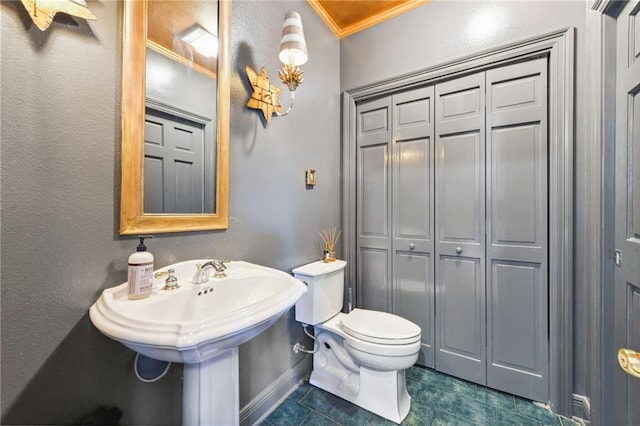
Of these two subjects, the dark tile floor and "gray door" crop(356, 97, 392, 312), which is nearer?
the dark tile floor

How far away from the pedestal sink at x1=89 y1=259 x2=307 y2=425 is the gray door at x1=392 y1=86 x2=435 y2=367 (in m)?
1.14

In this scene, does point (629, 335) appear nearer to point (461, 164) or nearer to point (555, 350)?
point (555, 350)

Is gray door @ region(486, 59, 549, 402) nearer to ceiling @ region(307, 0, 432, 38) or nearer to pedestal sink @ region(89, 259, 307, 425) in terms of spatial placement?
ceiling @ region(307, 0, 432, 38)

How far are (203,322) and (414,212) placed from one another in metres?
1.57

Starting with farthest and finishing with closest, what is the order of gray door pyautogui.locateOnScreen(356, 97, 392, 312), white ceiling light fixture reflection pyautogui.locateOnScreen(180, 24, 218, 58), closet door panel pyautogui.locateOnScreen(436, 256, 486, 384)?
1. gray door pyautogui.locateOnScreen(356, 97, 392, 312)
2. closet door panel pyautogui.locateOnScreen(436, 256, 486, 384)
3. white ceiling light fixture reflection pyautogui.locateOnScreen(180, 24, 218, 58)

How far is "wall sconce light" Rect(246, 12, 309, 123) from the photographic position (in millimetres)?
1299

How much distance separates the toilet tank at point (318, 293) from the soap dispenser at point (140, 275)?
835mm

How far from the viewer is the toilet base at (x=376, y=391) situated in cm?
133

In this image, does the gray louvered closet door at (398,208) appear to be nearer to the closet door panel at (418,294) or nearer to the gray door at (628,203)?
the closet door panel at (418,294)

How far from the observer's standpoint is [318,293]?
5.01 feet

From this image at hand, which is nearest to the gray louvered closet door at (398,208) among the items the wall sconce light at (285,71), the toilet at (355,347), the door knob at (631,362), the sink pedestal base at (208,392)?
the toilet at (355,347)

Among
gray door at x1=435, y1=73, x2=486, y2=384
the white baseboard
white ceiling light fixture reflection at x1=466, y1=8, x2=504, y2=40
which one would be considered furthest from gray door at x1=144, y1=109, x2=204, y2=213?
white ceiling light fixture reflection at x1=466, y1=8, x2=504, y2=40

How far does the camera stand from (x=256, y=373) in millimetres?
1329

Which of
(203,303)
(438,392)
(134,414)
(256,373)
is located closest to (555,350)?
(438,392)
